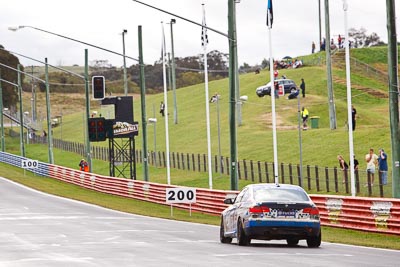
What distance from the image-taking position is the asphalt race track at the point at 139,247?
19359mm

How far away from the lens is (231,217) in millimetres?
25766

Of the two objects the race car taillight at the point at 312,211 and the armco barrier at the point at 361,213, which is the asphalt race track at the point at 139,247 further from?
the armco barrier at the point at 361,213

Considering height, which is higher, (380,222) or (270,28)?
(270,28)

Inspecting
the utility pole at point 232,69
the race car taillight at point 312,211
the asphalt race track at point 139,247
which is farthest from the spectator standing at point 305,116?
the race car taillight at point 312,211

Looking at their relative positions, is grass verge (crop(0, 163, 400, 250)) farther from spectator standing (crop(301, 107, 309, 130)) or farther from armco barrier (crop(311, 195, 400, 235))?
spectator standing (crop(301, 107, 309, 130))

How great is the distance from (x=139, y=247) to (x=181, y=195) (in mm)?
16543

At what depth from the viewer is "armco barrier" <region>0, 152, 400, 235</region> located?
29094 mm

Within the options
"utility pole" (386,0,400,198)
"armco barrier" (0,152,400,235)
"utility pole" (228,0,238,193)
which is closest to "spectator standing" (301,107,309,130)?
"armco barrier" (0,152,400,235)

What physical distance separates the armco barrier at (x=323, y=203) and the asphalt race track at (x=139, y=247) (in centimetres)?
330

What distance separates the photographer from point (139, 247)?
23.6 metres

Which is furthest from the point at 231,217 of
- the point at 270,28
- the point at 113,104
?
the point at 113,104

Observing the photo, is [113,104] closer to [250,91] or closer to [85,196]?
[85,196]

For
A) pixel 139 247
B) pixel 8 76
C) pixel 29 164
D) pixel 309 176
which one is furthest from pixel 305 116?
pixel 8 76

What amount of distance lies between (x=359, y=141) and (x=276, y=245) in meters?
45.4
